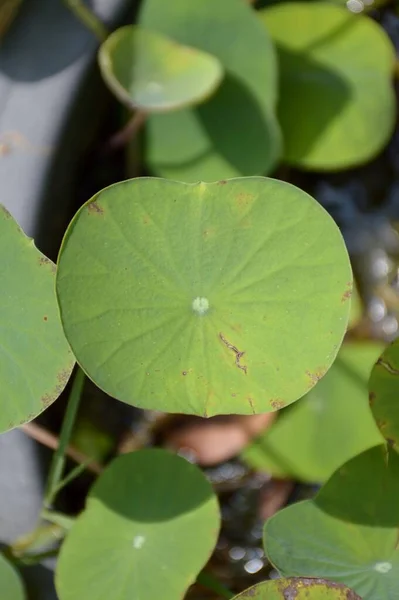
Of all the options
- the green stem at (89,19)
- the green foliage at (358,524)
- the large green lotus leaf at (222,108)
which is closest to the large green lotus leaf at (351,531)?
the green foliage at (358,524)

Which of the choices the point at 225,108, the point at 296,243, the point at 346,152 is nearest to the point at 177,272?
the point at 296,243

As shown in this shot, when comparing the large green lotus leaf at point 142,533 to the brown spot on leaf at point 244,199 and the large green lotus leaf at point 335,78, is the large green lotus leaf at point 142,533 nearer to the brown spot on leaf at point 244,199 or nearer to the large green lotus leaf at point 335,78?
the brown spot on leaf at point 244,199

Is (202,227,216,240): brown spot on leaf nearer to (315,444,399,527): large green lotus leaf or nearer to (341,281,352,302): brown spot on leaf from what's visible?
(341,281,352,302): brown spot on leaf

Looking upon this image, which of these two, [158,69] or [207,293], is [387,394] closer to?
[207,293]

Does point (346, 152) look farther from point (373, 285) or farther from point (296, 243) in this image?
point (296, 243)

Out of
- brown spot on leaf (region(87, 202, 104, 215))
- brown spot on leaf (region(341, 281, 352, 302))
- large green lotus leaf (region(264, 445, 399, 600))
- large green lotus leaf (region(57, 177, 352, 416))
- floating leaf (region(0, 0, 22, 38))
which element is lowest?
large green lotus leaf (region(264, 445, 399, 600))

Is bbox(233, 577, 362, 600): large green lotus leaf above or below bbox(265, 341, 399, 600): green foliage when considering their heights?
above

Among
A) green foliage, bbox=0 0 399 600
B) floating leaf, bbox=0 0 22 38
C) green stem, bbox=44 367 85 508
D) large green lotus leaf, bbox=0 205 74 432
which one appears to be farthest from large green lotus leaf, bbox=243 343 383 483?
floating leaf, bbox=0 0 22 38
